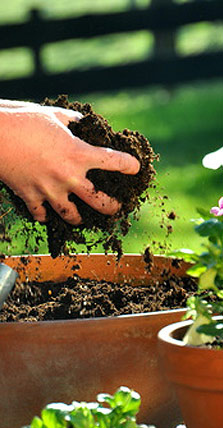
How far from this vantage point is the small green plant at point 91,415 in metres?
1.30

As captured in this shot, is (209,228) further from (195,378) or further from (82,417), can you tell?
(82,417)

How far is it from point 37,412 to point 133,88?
6.80 m

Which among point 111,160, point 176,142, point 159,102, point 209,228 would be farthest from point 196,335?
point 159,102

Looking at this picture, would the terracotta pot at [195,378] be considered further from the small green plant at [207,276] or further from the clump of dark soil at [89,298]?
the clump of dark soil at [89,298]

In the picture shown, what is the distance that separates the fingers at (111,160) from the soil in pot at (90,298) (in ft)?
1.12

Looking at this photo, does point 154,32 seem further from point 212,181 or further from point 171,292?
point 171,292

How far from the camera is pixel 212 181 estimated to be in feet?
16.2

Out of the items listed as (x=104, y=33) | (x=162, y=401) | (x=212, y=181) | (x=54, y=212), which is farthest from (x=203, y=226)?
(x=104, y=33)

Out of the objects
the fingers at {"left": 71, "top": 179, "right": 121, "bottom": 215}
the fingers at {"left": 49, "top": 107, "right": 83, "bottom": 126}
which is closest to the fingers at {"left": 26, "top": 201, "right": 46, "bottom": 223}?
the fingers at {"left": 71, "top": 179, "right": 121, "bottom": 215}

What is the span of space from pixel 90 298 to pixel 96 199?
0.27 m

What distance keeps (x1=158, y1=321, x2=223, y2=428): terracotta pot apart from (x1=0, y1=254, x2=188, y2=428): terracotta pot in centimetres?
17

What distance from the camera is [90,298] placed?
2041mm

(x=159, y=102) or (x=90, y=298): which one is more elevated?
(x=159, y=102)

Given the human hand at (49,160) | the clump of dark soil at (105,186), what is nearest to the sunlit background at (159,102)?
the clump of dark soil at (105,186)
